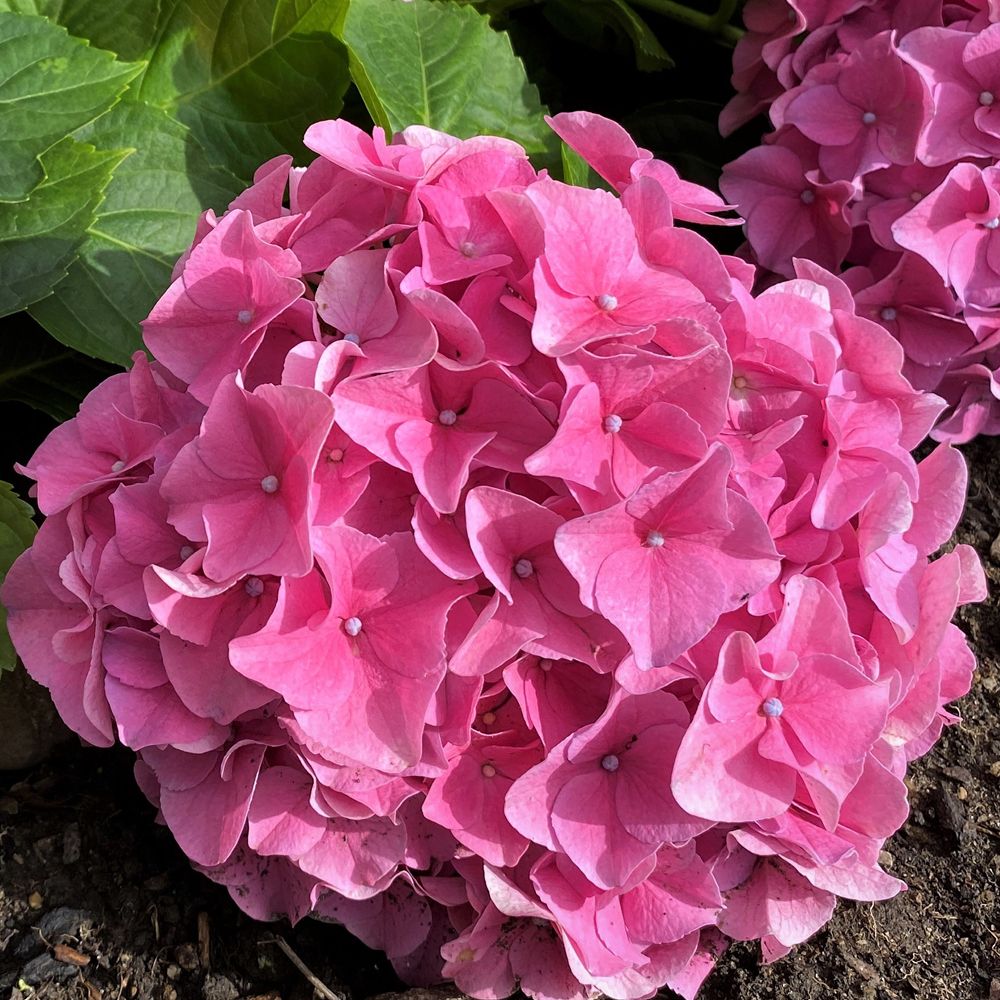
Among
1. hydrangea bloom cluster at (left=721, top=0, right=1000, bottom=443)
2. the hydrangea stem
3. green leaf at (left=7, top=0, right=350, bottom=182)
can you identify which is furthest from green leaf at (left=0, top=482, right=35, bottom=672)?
the hydrangea stem

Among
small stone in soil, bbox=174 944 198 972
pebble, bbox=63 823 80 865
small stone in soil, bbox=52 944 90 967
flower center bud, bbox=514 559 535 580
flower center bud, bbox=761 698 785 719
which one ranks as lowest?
small stone in soil, bbox=174 944 198 972

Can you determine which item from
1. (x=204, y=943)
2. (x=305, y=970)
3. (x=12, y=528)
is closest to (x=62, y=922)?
(x=204, y=943)

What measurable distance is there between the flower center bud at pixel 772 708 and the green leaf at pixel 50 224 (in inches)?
32.6

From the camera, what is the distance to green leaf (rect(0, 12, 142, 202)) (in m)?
1.15

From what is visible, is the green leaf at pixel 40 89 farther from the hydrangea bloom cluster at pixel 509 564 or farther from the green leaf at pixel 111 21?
the hydrangea bloom cluster at pixel 509 564

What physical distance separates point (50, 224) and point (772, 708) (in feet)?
2.91

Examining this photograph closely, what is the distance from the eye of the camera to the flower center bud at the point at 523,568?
80 cm

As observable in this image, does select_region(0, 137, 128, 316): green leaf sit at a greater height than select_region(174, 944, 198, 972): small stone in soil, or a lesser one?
greater

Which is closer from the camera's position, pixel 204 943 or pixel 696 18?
pixel 204 943

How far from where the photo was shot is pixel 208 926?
1154mm

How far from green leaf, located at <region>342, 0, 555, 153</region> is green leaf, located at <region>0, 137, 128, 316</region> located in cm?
32

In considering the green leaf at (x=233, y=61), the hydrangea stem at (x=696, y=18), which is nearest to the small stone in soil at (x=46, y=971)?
the green leaf at (x=233, y=61)

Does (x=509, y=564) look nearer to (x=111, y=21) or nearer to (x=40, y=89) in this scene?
(x=40, y=89)

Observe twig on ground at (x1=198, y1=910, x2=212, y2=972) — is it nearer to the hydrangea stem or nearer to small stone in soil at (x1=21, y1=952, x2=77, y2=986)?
small stone in soil at (x1=21, y1=952, x2=77, y2=986)
